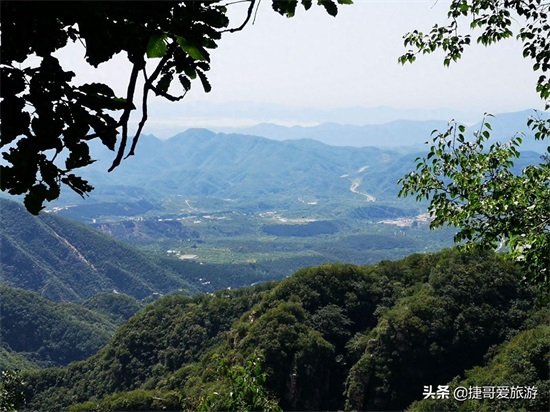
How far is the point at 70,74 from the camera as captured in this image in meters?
1.34

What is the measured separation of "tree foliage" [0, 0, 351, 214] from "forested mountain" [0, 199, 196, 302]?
128832 mm

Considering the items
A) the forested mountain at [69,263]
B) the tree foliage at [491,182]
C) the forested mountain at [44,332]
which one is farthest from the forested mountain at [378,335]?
the forested mountain at [69,263]

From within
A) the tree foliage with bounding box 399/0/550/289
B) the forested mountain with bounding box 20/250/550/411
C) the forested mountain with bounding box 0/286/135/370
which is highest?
the tree foliage with bounding box 399/0/550/289

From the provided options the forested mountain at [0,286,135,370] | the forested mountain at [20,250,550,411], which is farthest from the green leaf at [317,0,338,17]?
the forested mountain at [0,286,135,370]

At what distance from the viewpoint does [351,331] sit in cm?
2708

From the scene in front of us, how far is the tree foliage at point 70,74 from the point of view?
4.21 feet

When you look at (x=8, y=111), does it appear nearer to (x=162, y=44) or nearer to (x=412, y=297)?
(x=162, y=44)

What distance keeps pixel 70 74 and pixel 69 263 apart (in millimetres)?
145656

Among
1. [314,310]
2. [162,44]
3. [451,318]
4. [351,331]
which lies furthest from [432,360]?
[162,44]

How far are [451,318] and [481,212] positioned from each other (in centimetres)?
1998

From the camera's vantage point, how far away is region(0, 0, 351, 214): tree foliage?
1.28 metres

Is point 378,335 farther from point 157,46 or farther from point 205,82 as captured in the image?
point 157,46

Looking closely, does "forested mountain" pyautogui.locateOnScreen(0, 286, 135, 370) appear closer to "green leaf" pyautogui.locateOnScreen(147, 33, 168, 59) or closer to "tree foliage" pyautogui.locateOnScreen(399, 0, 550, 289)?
"tree foliage" pyautogui.locateOnScreen(399, 0, 550, 289)

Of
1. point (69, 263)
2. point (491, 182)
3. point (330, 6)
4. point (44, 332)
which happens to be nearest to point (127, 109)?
point (330, 6)
